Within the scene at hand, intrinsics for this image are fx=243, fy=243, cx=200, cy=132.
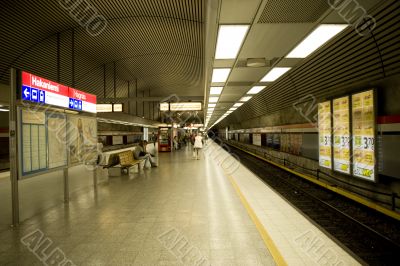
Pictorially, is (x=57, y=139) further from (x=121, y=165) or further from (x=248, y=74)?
(x=248, y=74)

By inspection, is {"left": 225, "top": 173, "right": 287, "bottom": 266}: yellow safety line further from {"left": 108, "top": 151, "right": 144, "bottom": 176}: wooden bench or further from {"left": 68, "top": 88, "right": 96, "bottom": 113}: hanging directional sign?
{"left": 108, "top": 151, "right": 144, "bottom": 176}: wooden bench

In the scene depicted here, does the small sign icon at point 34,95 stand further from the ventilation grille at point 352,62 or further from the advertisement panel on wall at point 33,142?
the ventilation grille at point 352,62

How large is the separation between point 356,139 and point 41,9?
355 inches

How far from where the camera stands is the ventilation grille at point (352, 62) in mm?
4323

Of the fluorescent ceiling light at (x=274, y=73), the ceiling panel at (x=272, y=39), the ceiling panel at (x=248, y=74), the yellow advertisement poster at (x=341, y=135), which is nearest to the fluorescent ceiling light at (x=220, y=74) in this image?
the ceiling panel at (x=248, y=74)

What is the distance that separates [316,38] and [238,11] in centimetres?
228

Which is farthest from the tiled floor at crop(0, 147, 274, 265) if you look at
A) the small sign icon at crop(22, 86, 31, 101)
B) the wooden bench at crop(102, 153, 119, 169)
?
the wooden bench at crop(102, 153, 119, 169)

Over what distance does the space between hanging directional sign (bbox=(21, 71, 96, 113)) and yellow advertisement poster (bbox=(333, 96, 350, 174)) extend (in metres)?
7.31

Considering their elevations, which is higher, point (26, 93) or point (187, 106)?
point (187, 106)

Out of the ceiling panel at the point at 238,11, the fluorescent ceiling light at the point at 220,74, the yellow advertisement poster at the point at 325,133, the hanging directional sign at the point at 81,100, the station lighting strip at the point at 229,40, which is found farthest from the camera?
the yellow advertisement poster at the point at 325,133

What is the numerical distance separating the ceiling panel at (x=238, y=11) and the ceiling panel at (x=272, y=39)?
419 millimetres

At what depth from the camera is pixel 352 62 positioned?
594 centimetres

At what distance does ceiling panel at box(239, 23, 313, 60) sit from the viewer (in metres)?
4.42

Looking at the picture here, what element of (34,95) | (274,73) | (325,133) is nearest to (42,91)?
(34,95)
